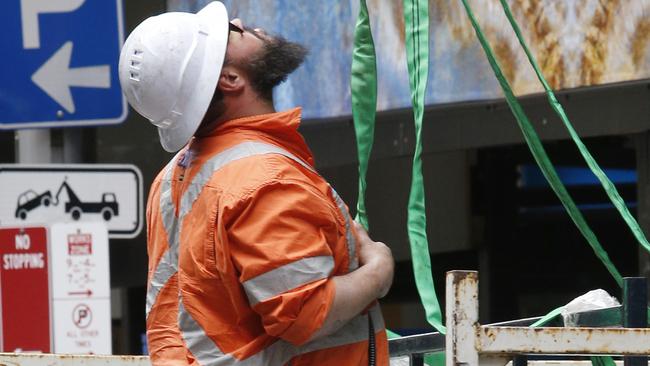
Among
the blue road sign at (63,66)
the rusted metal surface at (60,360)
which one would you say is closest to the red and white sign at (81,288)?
the blue road sign at (63,66)

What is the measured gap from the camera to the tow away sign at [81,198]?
598cm

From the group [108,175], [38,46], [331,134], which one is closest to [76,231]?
[108,175]

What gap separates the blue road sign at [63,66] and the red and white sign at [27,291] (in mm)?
512

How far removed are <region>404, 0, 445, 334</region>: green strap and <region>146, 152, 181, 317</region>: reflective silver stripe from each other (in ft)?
1.71

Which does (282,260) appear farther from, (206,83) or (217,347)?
(206,83)

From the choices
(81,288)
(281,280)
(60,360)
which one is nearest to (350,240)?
(281,280)

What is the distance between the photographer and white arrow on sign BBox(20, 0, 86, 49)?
6207 mm

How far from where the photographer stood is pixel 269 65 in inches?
112

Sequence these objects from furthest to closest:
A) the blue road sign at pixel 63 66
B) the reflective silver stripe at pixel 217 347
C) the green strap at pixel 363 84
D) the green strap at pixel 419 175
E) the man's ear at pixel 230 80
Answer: the blue road sign at pixel 63 66 < the green strap at pixel 363 84 < the green strap at pixel 419 175 < the man's ear at pixel 230 80 < the reflective silver stripe at pixel 217 347

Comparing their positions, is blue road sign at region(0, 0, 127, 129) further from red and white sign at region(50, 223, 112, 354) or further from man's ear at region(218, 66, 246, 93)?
man's ear at region(218, 66, 246, 93)

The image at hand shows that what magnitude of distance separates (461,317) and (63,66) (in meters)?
3.92

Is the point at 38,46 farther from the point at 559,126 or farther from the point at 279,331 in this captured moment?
the point at 279,331

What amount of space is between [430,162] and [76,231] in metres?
2.56

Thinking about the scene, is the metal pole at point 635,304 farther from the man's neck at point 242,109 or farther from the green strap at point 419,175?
the man's neck at point 242,109
